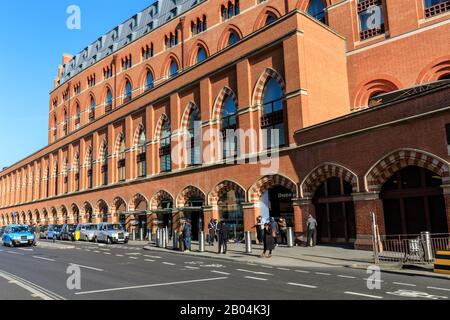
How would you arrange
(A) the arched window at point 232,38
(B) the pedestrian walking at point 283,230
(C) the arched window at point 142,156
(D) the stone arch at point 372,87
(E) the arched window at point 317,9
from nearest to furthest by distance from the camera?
(B) the pedestrian walking at point 283,230
(D) the stone arch at point 372,87
(E) the arched window at point 317,9
(A) the arched window at point 232,38
(C) the arched window at point 142,156

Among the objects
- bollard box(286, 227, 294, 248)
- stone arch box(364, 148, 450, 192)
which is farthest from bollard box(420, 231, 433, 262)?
bollard box(286, 227, 294, 248)

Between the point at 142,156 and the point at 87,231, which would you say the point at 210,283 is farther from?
the point at 142,156

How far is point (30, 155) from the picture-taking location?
221 ft

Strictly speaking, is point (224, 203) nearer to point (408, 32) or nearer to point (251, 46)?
point (251, 46)

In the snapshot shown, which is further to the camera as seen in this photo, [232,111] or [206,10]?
[206,10]

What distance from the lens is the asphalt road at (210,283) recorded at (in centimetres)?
935

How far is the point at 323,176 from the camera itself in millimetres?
21656

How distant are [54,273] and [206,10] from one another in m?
31.4

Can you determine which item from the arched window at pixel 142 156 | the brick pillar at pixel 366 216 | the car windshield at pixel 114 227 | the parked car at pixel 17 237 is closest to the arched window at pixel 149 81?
the arched window at pixel 142 156

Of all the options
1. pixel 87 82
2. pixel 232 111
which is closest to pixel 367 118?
pixel 232 111

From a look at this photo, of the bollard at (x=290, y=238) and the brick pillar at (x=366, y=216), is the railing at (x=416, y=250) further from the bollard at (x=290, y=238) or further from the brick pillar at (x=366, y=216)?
the bollard at (x=290, y=238)

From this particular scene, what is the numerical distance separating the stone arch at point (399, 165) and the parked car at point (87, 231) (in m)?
23.7

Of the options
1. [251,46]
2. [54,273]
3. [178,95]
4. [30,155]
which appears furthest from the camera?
[30,155]

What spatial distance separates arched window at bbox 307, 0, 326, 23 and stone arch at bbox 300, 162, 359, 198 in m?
13.5
